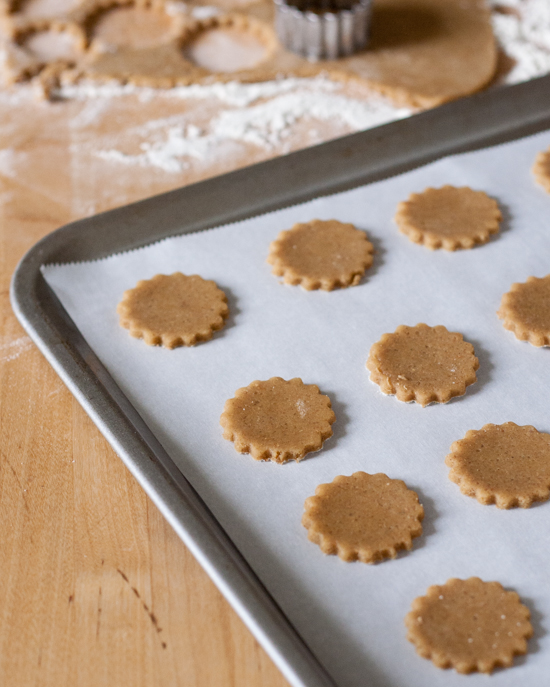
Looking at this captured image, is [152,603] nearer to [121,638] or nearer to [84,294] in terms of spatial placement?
[121,638]

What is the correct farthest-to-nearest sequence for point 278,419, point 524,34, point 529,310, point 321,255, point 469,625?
point 524,34 < point 321,255 < point 529,310 < point 278,419 < point 469,625

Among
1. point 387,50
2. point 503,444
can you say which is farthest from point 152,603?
point 387,50

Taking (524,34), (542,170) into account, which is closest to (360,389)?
(542,170)

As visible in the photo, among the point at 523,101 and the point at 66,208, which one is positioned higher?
the point at 523,101

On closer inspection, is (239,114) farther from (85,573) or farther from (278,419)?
(85,573)

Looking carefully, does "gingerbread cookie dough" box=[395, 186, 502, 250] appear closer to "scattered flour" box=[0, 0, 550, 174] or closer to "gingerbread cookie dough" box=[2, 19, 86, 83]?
"scattered flour" box=[0, 0, 550, 174]

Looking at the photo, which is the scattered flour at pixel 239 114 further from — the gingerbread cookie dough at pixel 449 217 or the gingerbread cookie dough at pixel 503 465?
the gingerbread cookie dough at pixel 503 465

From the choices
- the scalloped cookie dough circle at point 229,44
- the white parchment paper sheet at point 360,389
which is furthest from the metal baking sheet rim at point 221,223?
the scalloped cookie dough circle at point 229,44
